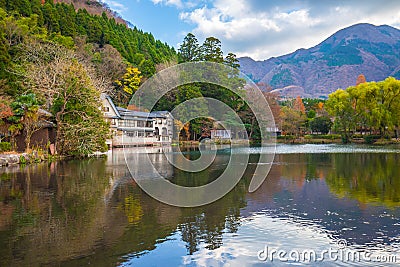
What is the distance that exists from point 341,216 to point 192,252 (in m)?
3.52

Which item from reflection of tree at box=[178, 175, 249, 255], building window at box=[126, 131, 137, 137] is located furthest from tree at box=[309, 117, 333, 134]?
reflection of tree at box=[178, 175, 249, 255]

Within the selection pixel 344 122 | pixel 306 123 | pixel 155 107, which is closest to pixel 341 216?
pixel 344 122

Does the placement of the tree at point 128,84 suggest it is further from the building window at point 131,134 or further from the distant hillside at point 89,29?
the building window at point 131,134

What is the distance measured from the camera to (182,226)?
646 cm

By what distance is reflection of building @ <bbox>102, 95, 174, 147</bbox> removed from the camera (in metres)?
36.8

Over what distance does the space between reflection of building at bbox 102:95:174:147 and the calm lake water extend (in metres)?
26.3

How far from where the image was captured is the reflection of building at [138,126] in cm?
3681

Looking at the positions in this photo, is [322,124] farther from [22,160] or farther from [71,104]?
[22,160]

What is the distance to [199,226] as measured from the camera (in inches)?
254

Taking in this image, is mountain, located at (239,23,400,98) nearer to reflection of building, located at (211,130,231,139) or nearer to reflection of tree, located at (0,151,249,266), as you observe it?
reflection of building, located at (211,130,231,139)

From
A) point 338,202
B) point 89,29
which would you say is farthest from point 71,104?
point 89,29

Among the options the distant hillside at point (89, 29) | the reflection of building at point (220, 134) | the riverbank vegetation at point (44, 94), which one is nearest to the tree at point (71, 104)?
the riverbank vegetation at point (44, 94)

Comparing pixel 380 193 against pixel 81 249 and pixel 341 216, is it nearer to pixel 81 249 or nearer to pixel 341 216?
pixel 341 216

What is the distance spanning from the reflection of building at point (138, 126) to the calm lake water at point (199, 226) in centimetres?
2632
